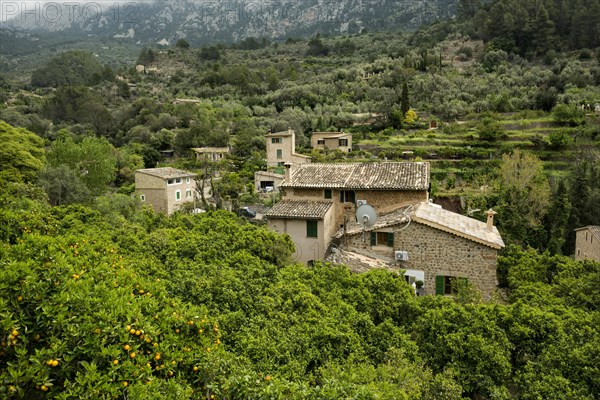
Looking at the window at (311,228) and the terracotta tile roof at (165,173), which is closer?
the window at (311,228)

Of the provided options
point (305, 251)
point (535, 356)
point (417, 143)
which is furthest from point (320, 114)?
point (535, 356)

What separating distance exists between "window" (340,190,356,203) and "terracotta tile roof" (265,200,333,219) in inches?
41.6

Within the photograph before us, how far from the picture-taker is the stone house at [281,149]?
4784 centimetres

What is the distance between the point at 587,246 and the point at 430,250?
15114 millimetres

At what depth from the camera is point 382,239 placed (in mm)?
19422

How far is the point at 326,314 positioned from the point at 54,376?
6.16m

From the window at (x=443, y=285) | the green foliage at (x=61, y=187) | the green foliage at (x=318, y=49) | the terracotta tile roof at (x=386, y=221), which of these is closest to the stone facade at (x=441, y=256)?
the window at (x=443, y=285)

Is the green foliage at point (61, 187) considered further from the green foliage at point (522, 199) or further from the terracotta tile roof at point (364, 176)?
the green foliage at point (522, 199)

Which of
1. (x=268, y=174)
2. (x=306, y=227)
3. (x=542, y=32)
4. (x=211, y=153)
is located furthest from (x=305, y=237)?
(x=542, y=32)

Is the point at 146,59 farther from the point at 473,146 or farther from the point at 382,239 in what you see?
the point at 382,239

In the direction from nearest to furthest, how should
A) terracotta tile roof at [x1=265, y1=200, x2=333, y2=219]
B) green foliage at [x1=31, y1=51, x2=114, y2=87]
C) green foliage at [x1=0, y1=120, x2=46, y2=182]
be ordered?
1. terracotta tile roof at [x1=265, y1=200, x2=333, y2=219]
2. green foliage at [x1=0, y1=120, x2=46, y2=182]
3. green foliage at [x1=31, y1=51, x2=114, y2=87]

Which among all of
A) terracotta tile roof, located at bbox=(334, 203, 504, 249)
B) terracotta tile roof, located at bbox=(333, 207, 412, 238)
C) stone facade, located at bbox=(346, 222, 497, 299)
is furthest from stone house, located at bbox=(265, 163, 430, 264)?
stone facade, located at bbox=(346, 222, 497, 299)

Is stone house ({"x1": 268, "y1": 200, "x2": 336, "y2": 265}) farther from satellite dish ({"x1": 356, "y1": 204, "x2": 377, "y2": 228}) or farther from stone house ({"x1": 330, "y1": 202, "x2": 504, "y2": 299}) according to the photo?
satellite dish ({"x1": 356, "y1": 204, "x2": 377, "y2": 228})

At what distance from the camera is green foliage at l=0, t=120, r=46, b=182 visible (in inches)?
1226
